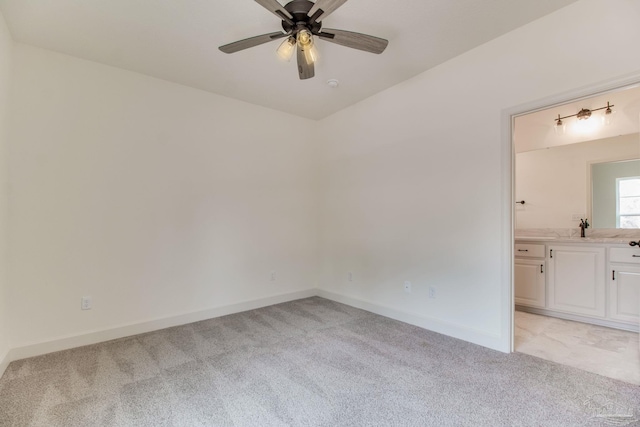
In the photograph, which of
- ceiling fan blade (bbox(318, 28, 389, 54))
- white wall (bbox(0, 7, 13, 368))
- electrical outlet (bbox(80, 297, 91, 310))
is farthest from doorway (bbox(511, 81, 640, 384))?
white wall (bbox(0, 7, 13, 368))

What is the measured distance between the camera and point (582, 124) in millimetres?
3496

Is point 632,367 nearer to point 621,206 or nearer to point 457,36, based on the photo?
point 621,206

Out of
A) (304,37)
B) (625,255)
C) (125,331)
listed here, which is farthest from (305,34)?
(625,255)

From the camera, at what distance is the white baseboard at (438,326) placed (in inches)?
98.1

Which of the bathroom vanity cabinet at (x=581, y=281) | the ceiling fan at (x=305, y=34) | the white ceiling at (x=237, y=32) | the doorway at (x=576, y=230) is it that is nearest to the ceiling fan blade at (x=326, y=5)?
the ceiling fan at (x=305, y=34)

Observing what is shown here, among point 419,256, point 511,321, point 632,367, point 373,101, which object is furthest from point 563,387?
point 373,101

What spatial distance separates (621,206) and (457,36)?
288 cm

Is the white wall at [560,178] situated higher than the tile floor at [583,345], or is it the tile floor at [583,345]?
the white wall at [560,178]

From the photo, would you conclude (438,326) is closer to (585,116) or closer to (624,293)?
(624,293)

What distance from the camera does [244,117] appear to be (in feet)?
12.3

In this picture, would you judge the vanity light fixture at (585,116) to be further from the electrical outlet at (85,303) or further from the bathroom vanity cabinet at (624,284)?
the electrical outlet at (85,303)

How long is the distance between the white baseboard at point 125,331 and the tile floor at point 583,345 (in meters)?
2.82

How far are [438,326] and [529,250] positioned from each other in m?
1.61

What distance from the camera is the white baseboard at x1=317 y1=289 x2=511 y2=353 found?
2.49 meters
